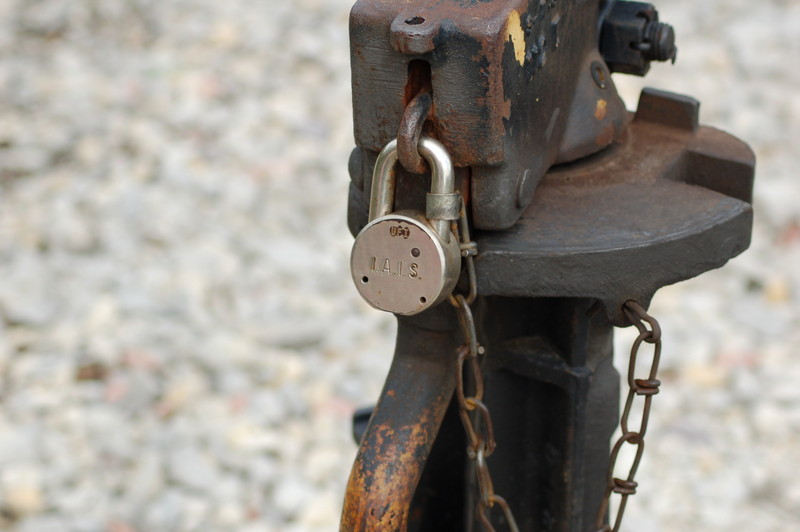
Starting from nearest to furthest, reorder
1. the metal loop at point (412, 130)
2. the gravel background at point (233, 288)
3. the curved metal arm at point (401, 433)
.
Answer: the metal loop at point (412, 130) < the curved metal arm at point (401, 433) < the gravel background at point (233, 288)

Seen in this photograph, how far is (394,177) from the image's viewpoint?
90cm

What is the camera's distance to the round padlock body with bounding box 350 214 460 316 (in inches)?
33.8

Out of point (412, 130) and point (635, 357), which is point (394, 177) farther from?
point (635, 357)

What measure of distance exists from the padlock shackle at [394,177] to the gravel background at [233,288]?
126cm

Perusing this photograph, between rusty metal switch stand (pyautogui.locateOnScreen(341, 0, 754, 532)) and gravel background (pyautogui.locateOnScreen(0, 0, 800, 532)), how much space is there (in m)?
0.97

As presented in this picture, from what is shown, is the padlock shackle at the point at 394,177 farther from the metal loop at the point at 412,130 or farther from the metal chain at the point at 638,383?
the metal chain at the point at 638,383

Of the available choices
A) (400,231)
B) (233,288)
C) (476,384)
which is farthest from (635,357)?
(233,288)

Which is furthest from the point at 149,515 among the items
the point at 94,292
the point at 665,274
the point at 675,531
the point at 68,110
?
the point at 68,110

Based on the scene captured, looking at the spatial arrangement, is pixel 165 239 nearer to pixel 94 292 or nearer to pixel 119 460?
pixel 94 292

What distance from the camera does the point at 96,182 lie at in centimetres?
287

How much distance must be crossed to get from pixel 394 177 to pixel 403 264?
8cm

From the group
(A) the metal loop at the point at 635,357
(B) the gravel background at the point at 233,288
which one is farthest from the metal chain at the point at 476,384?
(B) the gravel background at the point at 233,288

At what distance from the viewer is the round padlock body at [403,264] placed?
2.81 ft

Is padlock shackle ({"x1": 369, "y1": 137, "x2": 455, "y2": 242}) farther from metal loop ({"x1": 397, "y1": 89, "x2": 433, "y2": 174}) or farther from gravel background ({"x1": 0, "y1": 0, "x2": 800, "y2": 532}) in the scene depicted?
gravel background ({"x1": 0, "y1": 0, "x2": 800, "y2": 532})
